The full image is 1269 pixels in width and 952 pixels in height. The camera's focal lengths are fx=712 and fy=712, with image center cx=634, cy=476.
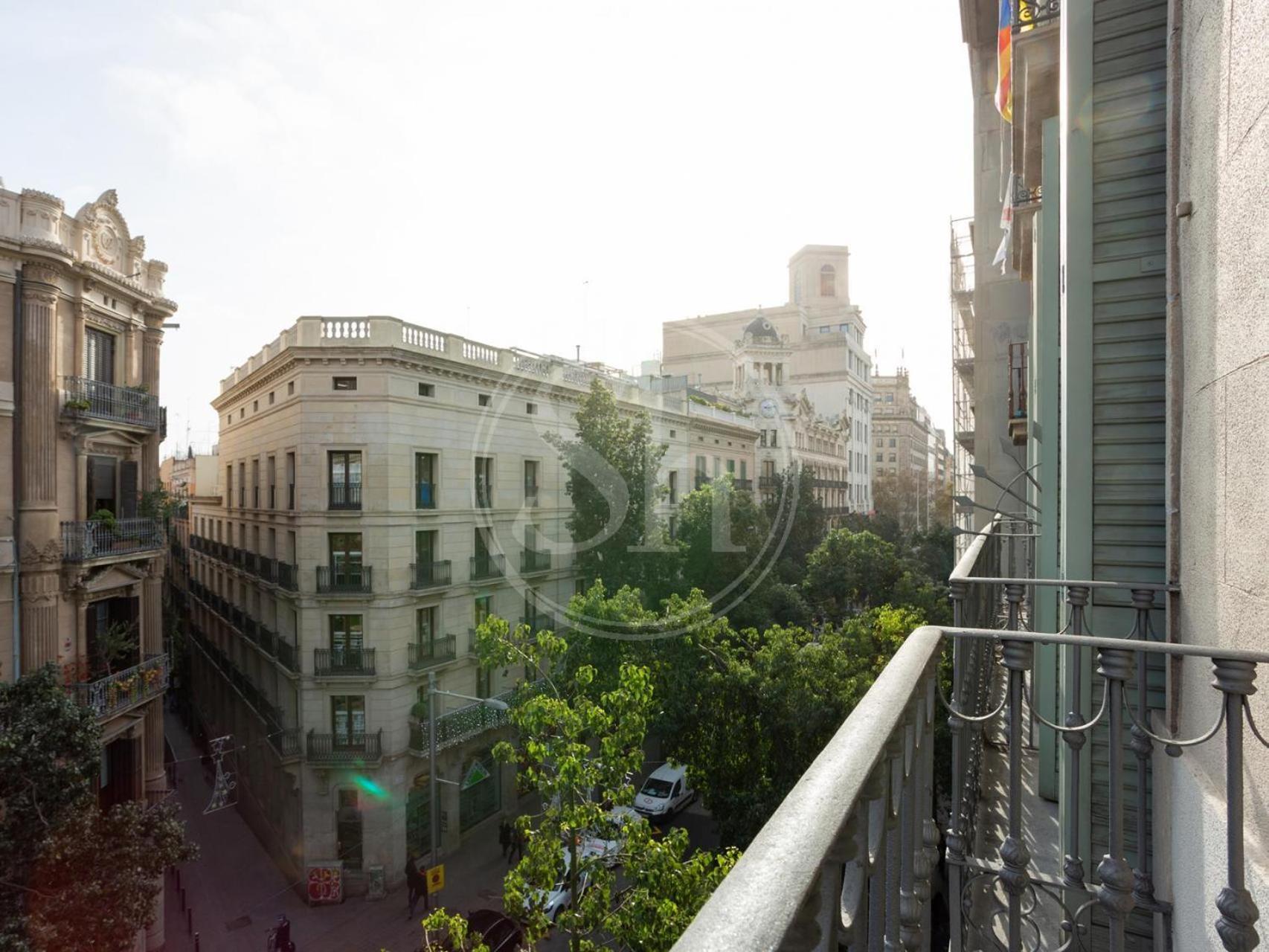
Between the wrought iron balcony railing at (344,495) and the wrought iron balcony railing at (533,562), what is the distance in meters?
5.95

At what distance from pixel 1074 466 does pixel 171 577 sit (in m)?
48.0

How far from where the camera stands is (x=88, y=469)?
15.5 meters

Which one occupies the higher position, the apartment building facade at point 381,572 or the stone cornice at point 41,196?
the stone cornice at point 41,196

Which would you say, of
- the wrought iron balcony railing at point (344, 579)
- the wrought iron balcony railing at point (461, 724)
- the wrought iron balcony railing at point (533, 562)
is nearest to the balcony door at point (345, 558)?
the wrought iron balcony railing at point (344, 579)

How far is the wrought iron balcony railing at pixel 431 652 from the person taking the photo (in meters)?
19.3

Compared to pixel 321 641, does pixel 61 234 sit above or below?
above

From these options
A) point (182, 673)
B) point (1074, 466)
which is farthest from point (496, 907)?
point (182, 673)

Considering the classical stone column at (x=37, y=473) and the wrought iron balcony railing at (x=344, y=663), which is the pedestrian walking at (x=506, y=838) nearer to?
the wrought iron balcony railing at (x=344, y=663)

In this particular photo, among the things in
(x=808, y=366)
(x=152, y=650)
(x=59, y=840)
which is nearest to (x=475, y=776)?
(x=152, y=650)

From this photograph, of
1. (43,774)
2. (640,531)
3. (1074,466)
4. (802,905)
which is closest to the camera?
(802,905)

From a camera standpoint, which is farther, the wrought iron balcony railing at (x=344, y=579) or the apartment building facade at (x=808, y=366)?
the apartment building facade at (x=808, y=366)

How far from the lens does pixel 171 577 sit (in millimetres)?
41812

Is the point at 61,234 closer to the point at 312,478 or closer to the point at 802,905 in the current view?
the point at 312,478

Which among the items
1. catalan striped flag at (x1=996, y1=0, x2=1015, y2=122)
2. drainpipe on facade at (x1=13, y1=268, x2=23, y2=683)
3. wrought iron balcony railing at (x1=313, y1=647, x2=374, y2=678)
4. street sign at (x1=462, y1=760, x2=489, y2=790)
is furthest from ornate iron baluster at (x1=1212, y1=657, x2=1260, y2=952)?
street sign at (x1=462, y1=760, x2=489, y2=790)
